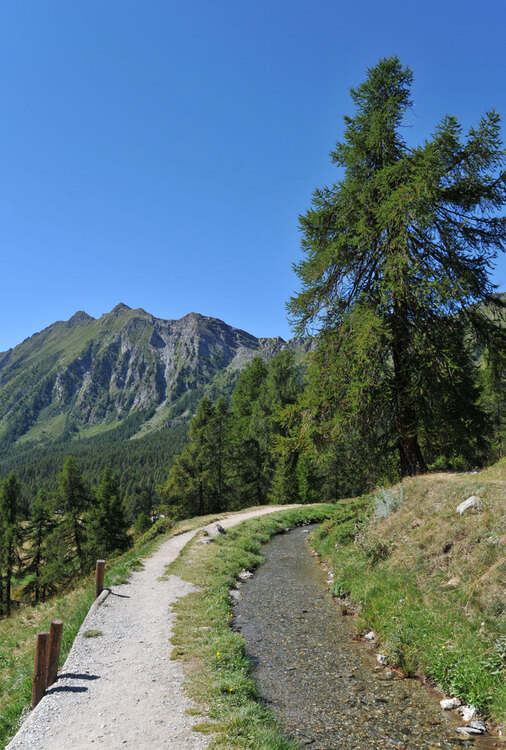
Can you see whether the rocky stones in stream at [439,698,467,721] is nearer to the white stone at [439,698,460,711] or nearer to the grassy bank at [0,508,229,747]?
the white stone at [439,698,460,711]

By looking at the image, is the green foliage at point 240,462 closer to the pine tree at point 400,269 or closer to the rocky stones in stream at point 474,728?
the pine tree at point 400,269

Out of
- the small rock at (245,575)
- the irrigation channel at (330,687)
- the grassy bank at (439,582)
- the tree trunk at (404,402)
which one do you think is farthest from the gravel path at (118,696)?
the tree trunk at (404,402)

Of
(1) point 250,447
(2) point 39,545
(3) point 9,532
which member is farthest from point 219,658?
(2) point 39,545

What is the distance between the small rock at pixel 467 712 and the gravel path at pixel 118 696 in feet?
14.5

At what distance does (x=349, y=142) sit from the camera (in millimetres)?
17781

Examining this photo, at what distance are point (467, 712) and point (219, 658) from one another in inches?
194

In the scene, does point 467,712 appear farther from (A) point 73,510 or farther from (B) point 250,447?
(A) point 73,510

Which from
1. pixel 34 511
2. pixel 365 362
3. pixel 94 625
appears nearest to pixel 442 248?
pixel 365 362

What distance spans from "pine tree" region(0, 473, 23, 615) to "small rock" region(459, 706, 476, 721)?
48.4 metres

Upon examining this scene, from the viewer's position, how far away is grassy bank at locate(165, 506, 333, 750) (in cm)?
622

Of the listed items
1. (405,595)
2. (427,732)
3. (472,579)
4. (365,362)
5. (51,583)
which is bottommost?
(51,583)

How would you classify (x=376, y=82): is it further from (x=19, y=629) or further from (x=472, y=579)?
(x=19, y=629)

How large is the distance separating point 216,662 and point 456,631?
16.8 feet

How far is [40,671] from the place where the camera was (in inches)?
303
